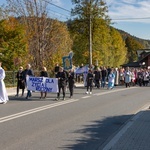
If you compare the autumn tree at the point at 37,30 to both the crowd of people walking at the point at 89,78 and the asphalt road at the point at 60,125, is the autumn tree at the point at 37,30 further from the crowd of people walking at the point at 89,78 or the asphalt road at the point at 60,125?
the asphalt road at the point at 60,125

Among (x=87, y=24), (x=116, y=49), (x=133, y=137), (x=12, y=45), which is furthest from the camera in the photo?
(x=116, y=49)

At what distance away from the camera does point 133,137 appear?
8617 mm

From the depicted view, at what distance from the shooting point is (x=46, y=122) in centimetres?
1101

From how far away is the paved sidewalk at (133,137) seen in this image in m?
7.69

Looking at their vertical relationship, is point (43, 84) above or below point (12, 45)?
below

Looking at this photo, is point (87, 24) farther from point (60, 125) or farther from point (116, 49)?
point (60, 125)

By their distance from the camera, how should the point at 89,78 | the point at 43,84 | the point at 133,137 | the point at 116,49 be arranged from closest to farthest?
the point at 133,137 → the point at 43,84 → the point at 89,78 → the point at 116,49

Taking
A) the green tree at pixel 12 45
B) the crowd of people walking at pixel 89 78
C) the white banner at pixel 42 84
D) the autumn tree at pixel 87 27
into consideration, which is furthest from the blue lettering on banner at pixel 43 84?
the autumn tree at pixel 87 27

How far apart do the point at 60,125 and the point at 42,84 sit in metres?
8.93

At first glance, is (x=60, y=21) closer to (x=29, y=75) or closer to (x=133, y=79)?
(x=133, y=79)

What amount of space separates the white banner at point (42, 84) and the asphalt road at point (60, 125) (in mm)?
3424

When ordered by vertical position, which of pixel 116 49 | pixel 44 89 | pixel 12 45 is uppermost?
pixel 116 49

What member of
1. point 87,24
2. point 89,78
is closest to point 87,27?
point 87,24

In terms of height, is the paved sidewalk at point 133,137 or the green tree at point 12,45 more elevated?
the green tree at point 12,45
